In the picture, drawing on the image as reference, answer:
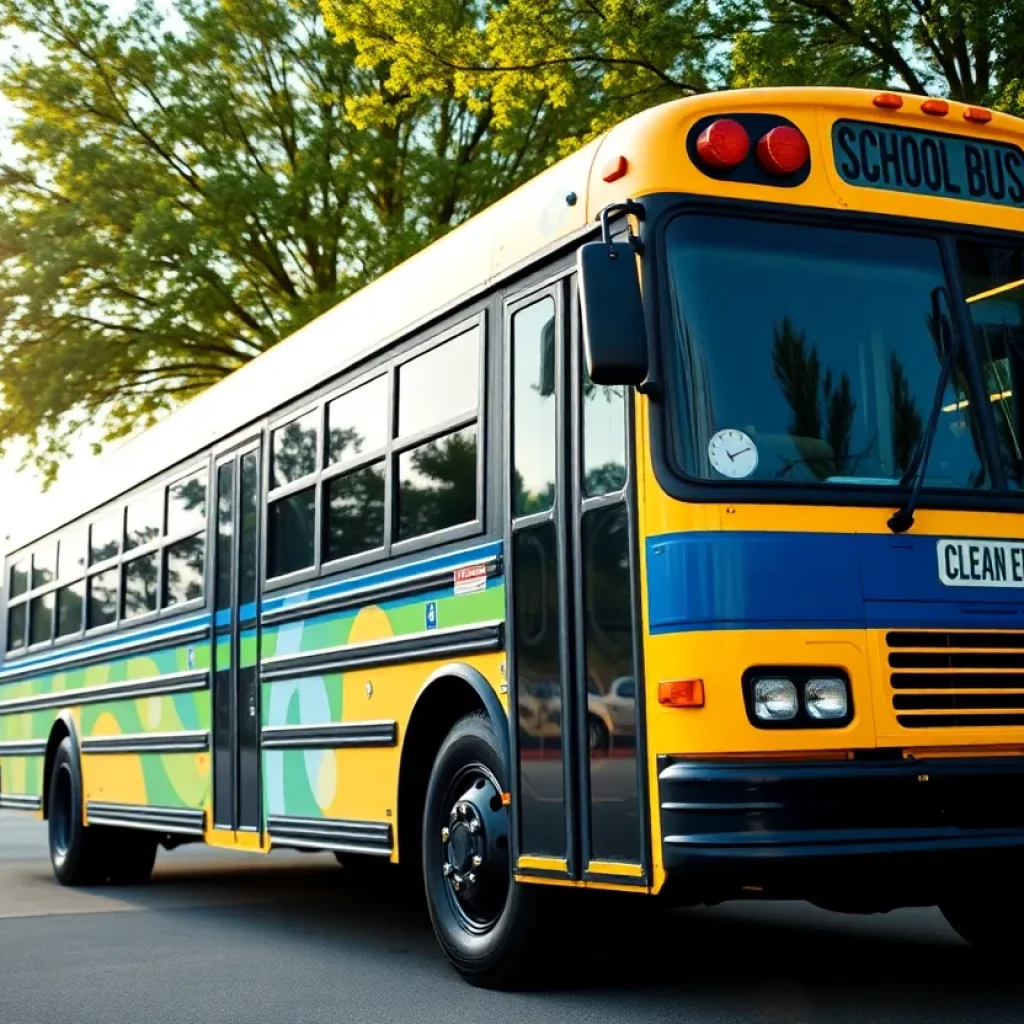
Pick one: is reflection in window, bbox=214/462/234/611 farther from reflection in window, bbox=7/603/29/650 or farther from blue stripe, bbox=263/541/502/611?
reflection in window, bbox=7/603/29/650

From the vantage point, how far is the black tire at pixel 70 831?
1233cm

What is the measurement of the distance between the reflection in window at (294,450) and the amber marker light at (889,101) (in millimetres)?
3433

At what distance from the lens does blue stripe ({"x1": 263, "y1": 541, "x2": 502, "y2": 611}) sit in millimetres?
6875

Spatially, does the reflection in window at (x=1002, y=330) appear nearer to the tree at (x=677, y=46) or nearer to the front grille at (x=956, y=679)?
the front grille at (x=956, y=679)

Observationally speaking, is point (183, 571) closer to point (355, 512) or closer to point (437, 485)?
point (355, 512)

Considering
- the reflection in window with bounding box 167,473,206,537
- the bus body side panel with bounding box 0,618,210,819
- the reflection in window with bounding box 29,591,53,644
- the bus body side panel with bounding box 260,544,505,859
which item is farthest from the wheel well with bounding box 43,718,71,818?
the bus body side panel with bounding box 260,544,505,859

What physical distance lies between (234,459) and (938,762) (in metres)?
5.29

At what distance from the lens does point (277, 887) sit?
12.0 metres

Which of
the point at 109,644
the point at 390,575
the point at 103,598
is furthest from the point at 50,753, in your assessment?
the point at 390,575

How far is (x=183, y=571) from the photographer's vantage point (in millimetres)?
10703

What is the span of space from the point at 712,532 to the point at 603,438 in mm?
667

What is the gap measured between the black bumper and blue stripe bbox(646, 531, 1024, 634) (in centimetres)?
44

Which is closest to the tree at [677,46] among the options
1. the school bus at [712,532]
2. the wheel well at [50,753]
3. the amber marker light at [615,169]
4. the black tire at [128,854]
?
the wheel well at [50,753]

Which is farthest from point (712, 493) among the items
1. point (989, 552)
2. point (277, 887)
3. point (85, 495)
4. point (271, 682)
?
point (85, 495)
